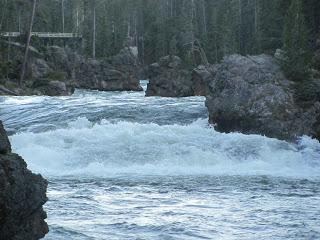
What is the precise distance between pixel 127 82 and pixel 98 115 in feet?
90.3

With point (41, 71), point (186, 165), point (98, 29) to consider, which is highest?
point (98, 29)

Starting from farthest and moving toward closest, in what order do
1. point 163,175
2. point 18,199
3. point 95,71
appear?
point 95,71
point 163,175
point 18,199

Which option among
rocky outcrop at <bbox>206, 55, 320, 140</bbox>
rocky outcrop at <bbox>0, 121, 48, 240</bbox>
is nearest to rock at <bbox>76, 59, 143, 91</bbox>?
rocky outcrop at <bbox>206, 55, 320, 140</bbox>

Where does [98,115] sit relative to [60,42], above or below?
below

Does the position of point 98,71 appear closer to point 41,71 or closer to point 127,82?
point 127,82

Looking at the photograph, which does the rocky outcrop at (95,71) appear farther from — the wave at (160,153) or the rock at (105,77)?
the wave at (160,153)

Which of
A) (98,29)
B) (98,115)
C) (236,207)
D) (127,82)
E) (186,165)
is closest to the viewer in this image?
(236,207)

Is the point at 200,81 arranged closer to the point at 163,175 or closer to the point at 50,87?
the point at 50,87

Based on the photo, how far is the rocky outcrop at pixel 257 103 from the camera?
854 inches

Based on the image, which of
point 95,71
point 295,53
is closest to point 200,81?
point 95,71

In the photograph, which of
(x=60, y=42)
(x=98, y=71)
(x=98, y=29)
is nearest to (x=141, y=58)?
(x=98, y=29)

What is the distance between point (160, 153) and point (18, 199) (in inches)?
468

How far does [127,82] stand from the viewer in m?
53.1

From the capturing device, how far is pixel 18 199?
6.77 meters
